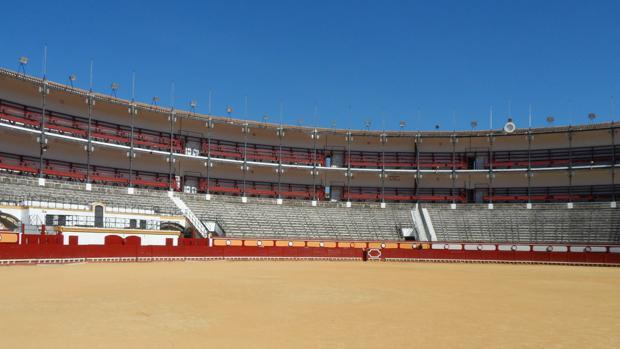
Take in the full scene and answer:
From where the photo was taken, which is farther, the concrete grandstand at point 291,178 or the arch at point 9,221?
the concrete grandstand at point 291,178

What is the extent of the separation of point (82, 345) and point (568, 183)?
56.1m

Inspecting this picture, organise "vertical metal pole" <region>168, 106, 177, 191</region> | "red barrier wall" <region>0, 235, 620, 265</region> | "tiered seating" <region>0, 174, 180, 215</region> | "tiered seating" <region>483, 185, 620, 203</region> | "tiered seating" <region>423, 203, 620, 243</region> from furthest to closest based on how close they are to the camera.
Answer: "tiered seating" <region>483, 185, 620, 203</region> < "vertical metal pole" <region>168, 106, 177, 191</region> < "tiered seating" <region>423, 203, 620, 243</region> < "tiered seating" <region>0, 174, 180, 215</region> < "red barrier wall" <region>0, 235, 620, 265</region>

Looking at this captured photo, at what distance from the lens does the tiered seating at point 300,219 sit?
4916 cm

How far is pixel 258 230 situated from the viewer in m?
48.8

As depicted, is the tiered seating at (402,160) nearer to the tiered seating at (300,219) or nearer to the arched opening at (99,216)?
the tiered seating at (300,219)

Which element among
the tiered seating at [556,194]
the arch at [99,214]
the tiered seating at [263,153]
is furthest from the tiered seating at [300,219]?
the tiered seating at [556,194]

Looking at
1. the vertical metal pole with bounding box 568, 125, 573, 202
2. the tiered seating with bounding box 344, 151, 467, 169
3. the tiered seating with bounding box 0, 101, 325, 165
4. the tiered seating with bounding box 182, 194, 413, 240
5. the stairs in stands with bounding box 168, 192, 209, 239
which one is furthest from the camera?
the tiered seating with bounding box 344, 151, 467, 169

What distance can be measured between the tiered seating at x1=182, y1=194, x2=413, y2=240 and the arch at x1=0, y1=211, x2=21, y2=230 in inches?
625

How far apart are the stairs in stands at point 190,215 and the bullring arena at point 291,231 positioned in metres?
0.25

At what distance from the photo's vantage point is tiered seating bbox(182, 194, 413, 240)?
49.2 meters

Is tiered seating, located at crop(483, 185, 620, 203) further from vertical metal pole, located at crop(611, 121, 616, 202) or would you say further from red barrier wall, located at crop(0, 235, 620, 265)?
red barrier wall, located at crop(0, 235, 620, 265)

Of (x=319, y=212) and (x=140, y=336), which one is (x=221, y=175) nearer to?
(x=319, y=212)

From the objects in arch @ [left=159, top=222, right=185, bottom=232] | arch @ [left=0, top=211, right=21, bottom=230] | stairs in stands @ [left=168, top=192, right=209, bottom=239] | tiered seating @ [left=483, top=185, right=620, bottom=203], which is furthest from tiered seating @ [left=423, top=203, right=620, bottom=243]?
arch @ [left=0, top=211, right=21, bottom=230]

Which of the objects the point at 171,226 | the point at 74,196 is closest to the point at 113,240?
the point at 74,196
